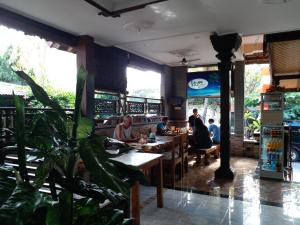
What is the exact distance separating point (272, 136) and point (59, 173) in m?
5.17

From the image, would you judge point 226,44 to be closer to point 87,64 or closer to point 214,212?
point 87,64

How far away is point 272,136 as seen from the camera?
539 cm

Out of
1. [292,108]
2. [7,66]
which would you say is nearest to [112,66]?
[7,66]

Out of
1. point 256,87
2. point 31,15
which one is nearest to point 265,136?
point 31,15

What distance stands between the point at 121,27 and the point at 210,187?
11.4 ft

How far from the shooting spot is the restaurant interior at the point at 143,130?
1146 mm

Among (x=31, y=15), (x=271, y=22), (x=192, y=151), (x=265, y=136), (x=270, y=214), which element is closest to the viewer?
(x=270, y=214)

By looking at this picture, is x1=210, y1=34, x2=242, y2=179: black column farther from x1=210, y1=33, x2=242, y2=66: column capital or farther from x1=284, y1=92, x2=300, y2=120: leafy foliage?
x1=284, y1=92, x2=300, y2=120: leafy foliage

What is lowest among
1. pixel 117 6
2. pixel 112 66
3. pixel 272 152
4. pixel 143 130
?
pixel 272 152

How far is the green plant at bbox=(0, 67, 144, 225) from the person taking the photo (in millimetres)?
1000

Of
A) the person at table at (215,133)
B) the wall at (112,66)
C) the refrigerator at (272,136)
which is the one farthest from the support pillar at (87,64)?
the person at table at (215,133)

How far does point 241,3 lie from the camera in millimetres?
3734

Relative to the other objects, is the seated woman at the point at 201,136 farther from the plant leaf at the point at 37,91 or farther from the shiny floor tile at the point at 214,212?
the plant leaf at the point at 37,91

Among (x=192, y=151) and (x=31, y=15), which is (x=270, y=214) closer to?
(x=192, y=151)
